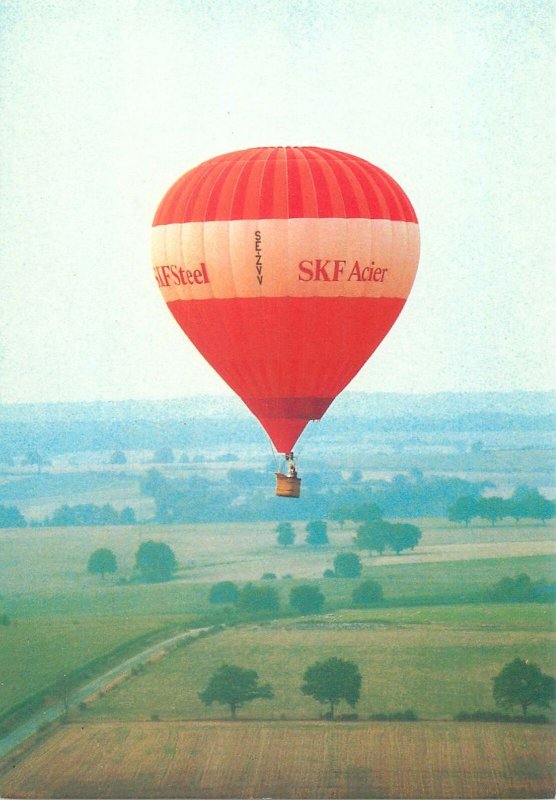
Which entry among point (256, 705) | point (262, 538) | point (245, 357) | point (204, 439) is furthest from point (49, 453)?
point (245, 357)

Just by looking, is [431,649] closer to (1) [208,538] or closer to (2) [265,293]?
(1) [208,538]

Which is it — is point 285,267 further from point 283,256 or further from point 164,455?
point 164,455

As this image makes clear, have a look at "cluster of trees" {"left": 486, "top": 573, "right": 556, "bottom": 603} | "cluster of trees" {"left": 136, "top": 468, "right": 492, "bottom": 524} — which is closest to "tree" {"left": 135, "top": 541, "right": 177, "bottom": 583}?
"cluster of trees" {"left": 136, "top": 468, "right": 492, "bottom": 524}

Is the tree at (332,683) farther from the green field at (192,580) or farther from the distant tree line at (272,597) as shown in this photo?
the distant tree line at (272,597)

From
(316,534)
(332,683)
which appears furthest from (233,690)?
(316,534)

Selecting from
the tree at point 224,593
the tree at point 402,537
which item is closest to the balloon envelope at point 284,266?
the tree at point 224,593
